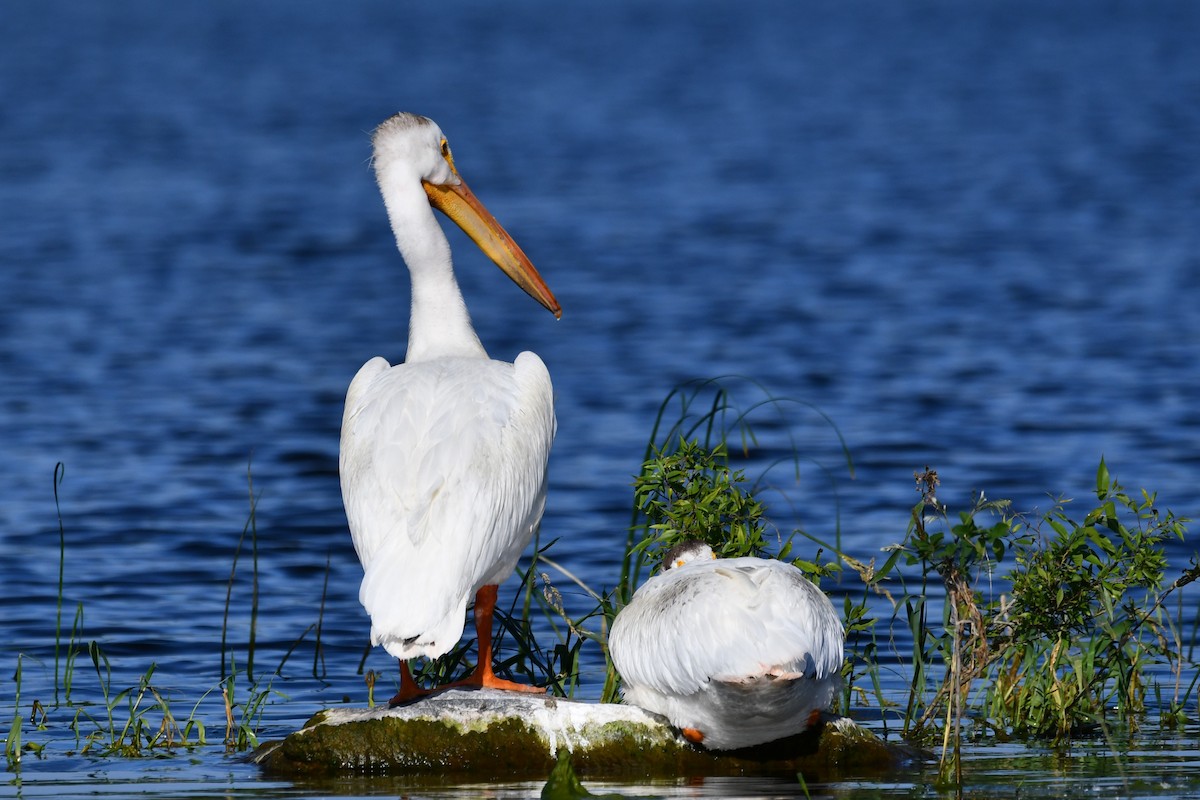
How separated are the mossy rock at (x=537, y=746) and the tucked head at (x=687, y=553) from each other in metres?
0.49

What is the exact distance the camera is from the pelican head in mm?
7348

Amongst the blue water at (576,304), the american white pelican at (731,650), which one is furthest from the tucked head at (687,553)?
the blue water at (576,304)

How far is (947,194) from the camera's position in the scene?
88.7 feet

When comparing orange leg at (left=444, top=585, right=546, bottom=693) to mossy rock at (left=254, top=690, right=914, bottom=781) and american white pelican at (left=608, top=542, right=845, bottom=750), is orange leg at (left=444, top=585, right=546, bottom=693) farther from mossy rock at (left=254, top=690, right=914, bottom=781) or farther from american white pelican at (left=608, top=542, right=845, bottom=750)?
american white pelican at (left=608, top=542, right=845, bottom=750)

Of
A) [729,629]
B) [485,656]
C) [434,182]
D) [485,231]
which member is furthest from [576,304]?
[729,629]

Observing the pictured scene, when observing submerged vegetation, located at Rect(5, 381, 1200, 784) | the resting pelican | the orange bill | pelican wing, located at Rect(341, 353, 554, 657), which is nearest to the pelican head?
the orange bill

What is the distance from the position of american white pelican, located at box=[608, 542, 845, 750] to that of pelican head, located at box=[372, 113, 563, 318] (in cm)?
193

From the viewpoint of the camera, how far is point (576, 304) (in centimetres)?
1894

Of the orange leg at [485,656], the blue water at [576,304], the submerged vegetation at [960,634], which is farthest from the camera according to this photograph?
the blue water at [576,304]

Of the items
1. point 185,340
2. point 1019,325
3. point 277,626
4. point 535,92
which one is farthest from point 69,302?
point 535,92

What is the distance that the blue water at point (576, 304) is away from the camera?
10.1 m

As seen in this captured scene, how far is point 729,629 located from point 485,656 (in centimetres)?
117

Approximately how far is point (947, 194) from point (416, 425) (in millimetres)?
21741

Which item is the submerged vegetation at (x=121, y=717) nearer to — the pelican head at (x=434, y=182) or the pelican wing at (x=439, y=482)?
the pelican wing at (x=439, y=482)
